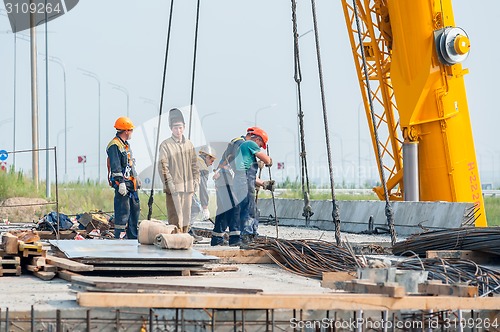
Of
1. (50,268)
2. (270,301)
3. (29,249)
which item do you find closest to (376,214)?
(29,249)

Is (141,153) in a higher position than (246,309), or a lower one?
higher

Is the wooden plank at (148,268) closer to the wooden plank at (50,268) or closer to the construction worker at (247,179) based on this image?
the wooden plank at (50,268)

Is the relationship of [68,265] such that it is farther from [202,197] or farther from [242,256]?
[202,197]

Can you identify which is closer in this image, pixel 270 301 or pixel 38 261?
pixel 270 301

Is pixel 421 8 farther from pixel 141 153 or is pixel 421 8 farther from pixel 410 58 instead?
pixel 141 153

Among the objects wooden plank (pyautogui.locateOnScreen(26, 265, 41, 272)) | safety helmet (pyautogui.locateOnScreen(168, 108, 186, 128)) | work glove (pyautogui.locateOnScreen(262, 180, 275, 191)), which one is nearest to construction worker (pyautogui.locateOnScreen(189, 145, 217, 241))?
work glove (pyautogui.locateOnScreen(262, 180, 275, 191))

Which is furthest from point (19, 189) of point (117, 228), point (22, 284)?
point (22, 284)

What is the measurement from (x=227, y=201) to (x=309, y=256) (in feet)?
11.7

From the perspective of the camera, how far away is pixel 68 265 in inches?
382

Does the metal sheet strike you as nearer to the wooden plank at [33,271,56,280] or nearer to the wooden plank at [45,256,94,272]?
the wooden plank at [45,256,94,272]

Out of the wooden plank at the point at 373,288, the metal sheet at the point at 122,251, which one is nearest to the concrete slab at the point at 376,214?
the metal sheet at the point at 122,251

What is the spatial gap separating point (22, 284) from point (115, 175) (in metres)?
5.81

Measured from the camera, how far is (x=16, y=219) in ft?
90.1

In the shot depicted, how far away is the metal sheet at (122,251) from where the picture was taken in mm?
10078
